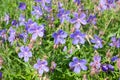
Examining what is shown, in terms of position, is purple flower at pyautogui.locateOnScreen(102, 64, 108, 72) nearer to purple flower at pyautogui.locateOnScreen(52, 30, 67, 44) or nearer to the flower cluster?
the flower cluster

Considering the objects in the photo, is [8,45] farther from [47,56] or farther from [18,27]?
[47,56]

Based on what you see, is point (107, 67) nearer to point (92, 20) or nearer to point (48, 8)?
point (92, 20)

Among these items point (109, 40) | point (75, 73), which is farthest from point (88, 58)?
point (109, 40)

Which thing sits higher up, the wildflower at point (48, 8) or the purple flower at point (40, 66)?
the wildflower at point (48, 8)

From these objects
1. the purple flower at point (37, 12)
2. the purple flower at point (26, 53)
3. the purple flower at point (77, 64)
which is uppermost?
the purple flower at point (37, 12)

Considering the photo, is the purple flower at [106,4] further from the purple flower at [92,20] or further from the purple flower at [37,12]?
the purple flower at [37,12]

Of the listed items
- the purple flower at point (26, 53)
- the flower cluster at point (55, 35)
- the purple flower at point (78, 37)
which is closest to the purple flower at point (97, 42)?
the flower cluster at point (55, 35)
